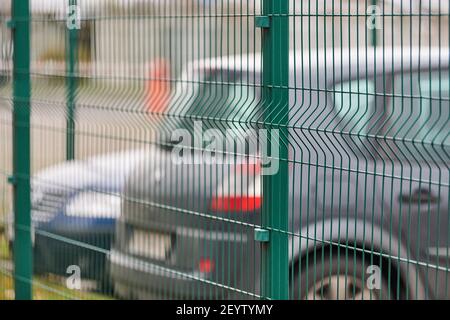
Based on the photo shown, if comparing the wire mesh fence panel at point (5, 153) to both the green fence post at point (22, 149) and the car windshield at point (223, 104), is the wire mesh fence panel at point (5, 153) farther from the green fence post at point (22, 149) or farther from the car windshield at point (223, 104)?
the car windshield at point (223, 104)

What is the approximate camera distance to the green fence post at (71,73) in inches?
256

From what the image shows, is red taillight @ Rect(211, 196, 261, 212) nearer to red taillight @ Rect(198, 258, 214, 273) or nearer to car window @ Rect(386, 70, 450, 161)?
red taillight @ Rect(198, 258, 214, 273)

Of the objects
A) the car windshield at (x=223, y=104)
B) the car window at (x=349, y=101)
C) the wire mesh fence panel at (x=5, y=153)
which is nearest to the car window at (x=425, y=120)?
the car window at (x=349, y=101)

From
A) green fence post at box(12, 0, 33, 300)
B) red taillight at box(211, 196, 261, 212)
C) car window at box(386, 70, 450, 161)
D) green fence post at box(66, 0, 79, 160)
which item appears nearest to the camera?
car window at box(386, 70, 450, 161)

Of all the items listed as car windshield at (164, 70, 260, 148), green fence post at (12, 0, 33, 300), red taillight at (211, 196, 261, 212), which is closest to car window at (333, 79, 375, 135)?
car windshield at (164, 70, 260, 148)

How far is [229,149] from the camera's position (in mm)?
5336

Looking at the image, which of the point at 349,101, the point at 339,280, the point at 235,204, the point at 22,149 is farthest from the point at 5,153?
the point at 349,101

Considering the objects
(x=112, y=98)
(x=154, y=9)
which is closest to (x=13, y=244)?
(x=112, y=98)

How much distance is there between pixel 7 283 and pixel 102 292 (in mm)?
1330

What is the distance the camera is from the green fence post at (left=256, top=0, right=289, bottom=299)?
5.02 meters

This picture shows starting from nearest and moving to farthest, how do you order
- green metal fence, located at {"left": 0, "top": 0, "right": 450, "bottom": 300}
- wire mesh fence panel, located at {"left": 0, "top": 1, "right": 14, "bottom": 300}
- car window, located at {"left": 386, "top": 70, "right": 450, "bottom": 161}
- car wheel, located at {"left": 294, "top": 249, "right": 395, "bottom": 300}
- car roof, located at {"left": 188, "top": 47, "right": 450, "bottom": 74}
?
car window, located at {"left": 386, "top": 70, "right": 450, "bottom": 161}, car roof, located at {"left": 188, "top": 47, "right": 450, "bottom": 74}, green metal fence, located at {"left": 0, "top": 0, "right": 450, "bottom": 300}, car wheel, located at {"left": 294, "top": 249, "right": 395, "bottom": 300}, wire mesh fence panel, located at {"left": 0, "top": 1, "right": 14, "bottom": 300}

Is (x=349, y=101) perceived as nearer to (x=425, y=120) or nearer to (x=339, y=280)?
(x=425, y=120)

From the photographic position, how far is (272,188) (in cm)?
512

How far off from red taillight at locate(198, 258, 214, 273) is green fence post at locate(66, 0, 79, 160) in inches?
52.3
